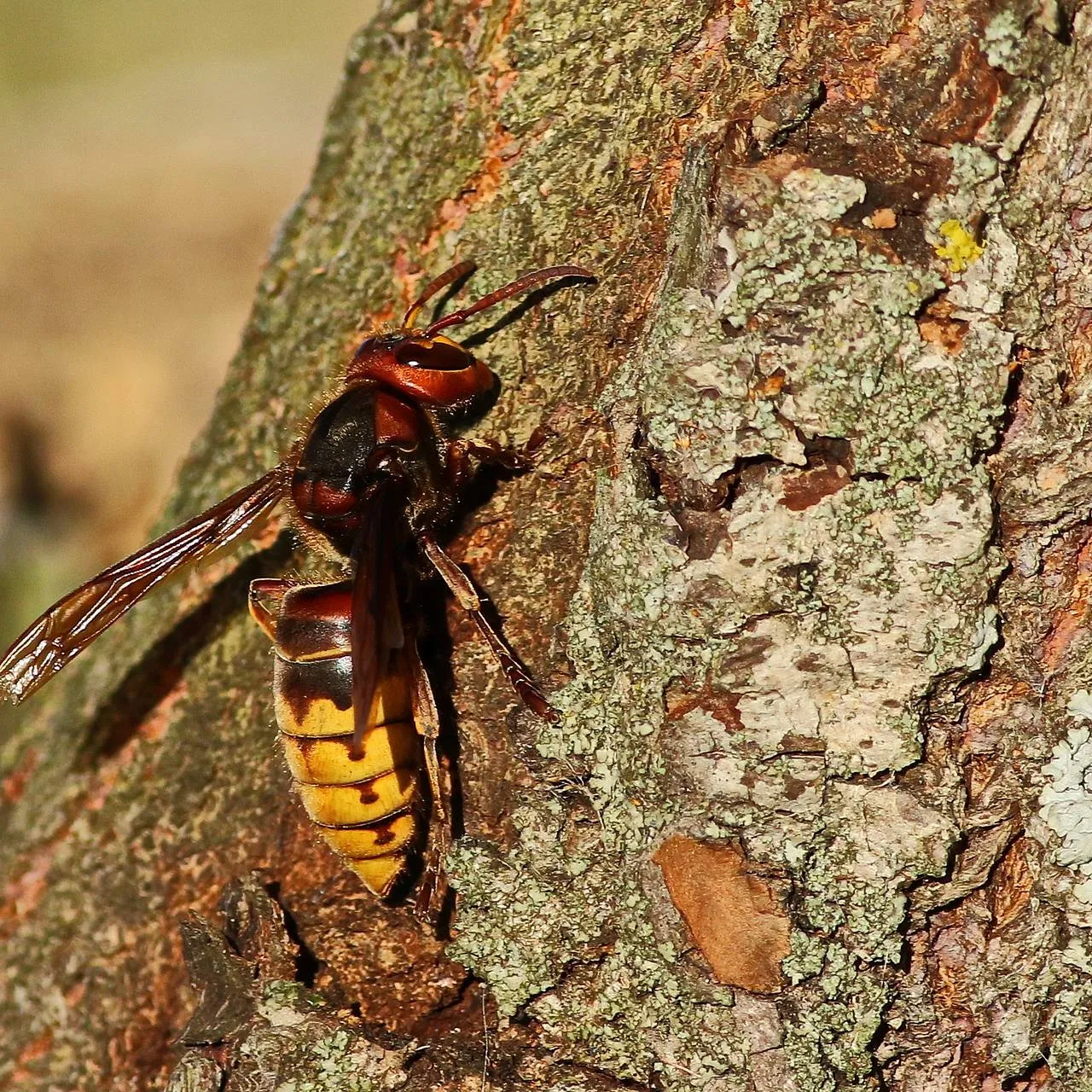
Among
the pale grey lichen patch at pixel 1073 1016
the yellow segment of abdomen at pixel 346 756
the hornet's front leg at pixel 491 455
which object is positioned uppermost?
the hornet's front leg at pixel 491 455

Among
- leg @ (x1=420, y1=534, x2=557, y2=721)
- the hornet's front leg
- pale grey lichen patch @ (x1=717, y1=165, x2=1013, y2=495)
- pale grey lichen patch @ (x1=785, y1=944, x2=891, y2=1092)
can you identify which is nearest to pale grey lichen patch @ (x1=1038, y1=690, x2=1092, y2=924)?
pale grey lichen patch @ (x1=785, y1=944, x2=891, y2=1092)

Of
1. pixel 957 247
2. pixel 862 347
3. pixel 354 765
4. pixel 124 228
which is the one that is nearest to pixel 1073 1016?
pixel 862 347

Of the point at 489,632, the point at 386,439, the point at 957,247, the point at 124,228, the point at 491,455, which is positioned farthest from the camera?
the point at 124,228

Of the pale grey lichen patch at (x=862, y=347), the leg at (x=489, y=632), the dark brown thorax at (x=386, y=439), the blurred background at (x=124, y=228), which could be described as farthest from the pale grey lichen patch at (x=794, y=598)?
the blurred background at (x=124, y=228)

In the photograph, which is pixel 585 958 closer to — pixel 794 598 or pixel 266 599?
pixel 794 598

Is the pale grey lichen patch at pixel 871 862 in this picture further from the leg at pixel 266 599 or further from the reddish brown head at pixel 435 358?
the leg at pixel 266 599

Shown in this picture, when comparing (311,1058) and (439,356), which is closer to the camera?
(311,1058)

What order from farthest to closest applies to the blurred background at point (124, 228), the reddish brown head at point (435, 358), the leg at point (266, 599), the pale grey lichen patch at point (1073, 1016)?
the blurred background at point (124, 228), the leg at point (266, 599), the reddish brown head at point (435, 358), the pale grey lichen patch at point (1073, 1016)
